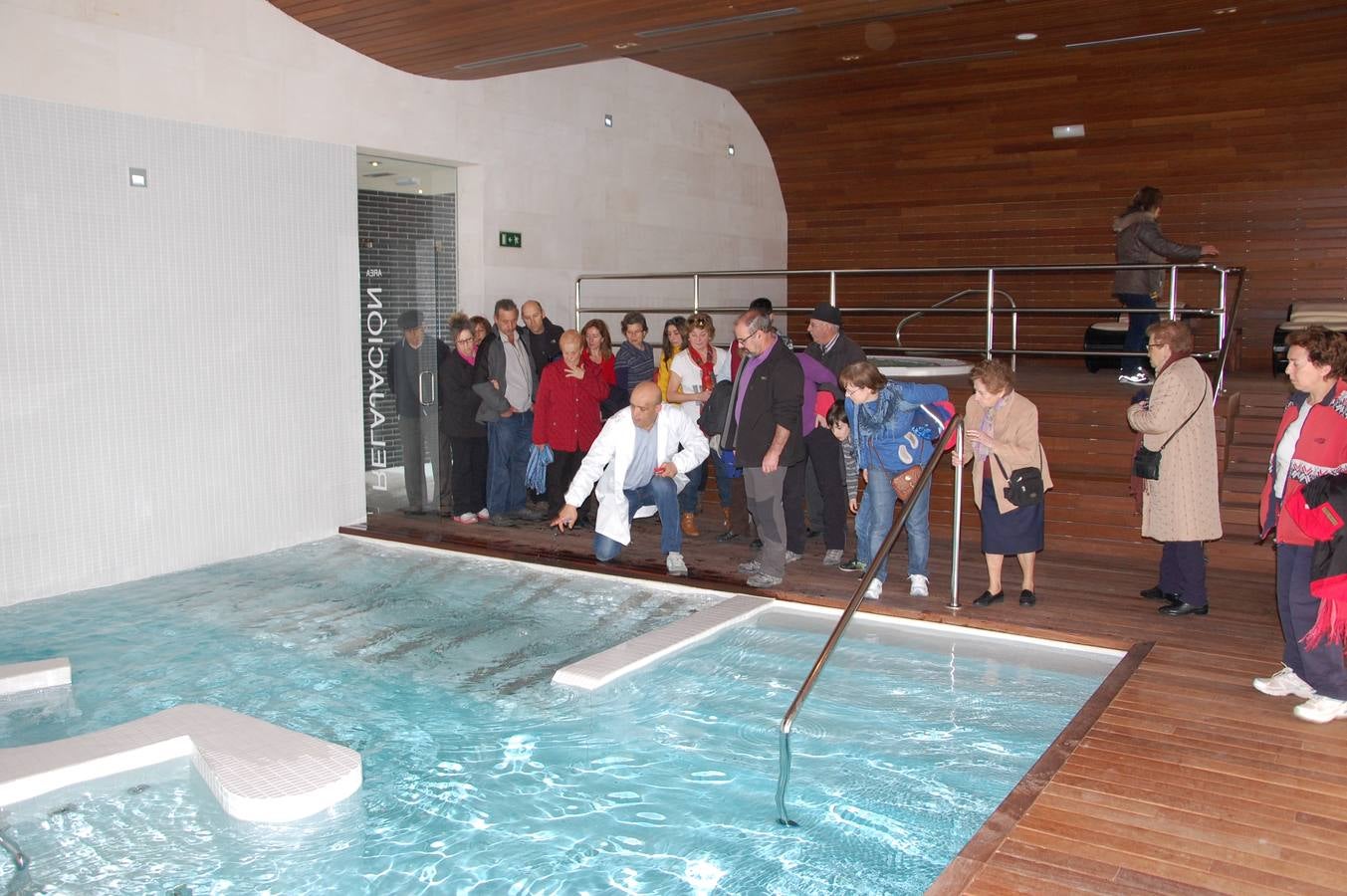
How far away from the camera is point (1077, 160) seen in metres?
12.1

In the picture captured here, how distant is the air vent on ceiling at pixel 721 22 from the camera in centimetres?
724

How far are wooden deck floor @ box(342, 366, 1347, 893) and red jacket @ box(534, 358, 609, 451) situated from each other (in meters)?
1.68

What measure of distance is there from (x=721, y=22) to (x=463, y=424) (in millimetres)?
3465

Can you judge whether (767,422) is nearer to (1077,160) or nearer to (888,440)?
(888,440)

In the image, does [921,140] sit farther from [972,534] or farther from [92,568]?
[92,568]

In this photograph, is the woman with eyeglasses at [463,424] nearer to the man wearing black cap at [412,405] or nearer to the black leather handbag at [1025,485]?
the man wearing black cap at [412,405]

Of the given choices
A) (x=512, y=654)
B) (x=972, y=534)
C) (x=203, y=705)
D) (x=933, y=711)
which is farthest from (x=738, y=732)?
(x=972, y=534)

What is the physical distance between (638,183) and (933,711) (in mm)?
7796

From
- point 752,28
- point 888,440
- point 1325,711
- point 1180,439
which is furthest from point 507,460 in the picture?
point 1325,711

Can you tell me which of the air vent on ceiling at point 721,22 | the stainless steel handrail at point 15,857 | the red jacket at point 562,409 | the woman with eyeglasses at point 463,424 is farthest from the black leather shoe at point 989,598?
the stainless steel handrail at point 15,857

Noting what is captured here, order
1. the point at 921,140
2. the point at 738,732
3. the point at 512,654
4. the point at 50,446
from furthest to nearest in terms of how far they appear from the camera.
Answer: the point at 921,140
the point at 50,446
the point at 512,654
the point at 738,732

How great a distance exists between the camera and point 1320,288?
455 inches

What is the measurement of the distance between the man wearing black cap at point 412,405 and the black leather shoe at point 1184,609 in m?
5.46

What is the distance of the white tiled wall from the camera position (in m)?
6.74
